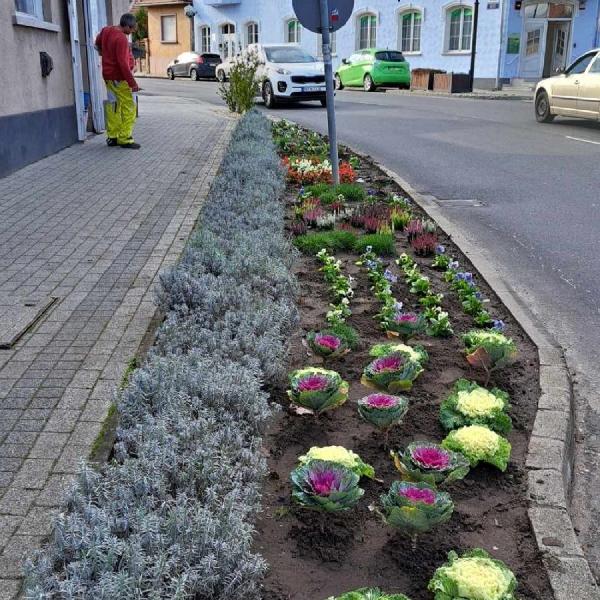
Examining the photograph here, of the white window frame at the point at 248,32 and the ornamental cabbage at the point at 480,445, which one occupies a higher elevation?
the white window frame at the point at 248,32

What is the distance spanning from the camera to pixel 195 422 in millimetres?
2990

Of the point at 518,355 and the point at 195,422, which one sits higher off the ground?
the point at 195,422

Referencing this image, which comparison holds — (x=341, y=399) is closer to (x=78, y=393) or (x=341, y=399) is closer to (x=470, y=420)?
(x=470, y=420)

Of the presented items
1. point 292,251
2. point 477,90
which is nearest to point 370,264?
point 292,251

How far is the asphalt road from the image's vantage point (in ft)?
15.3

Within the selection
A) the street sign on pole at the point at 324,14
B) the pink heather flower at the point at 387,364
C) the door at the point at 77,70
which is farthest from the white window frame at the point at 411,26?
the pink heather flower at the point at 387,364

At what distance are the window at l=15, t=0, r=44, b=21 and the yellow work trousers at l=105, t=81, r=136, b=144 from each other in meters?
1.49

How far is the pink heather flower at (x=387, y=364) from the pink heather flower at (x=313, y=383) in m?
0.38

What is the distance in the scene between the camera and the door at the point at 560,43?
1378 inches

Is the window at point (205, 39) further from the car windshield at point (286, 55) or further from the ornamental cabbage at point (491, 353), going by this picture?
the ornamental cabbage at point (491, 353)

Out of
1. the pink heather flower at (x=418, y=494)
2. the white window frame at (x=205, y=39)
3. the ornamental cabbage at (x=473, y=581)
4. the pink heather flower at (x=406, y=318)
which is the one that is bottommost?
the ornamental cabbage at (x=473, y=581)

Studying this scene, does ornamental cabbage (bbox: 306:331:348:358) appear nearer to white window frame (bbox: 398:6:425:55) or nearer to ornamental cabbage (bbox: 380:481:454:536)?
ornamental cabbage (bbox: 380:481:454:536)

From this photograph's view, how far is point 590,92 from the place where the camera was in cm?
1684

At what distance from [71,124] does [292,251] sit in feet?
30.4
